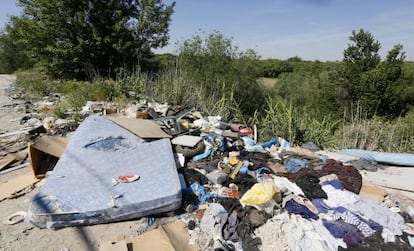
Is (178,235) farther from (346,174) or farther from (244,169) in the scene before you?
(346,174)

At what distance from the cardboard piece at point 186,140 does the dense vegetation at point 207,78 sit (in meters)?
1.48

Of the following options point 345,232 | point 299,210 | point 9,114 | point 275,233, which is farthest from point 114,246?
point 9,114

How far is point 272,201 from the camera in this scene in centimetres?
257

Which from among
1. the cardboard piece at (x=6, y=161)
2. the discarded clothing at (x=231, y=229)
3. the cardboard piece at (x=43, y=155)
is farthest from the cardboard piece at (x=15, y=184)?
the discarded clothing at (x=231, y=229)

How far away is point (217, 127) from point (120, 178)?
208 cm

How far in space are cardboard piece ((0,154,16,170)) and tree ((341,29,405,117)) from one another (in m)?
11.3

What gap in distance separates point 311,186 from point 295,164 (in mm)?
525

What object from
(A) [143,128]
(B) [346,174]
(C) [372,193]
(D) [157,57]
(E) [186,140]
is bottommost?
(C) [372,193]

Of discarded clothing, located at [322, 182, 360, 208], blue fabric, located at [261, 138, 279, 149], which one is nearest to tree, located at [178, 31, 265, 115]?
blue fabric, located at [261, 138, 279, 149]

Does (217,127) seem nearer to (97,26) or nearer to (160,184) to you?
(160,184)

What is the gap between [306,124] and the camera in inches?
216

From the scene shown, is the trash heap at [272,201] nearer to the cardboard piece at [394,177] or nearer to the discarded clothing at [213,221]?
the discarded clothing at [213,221]

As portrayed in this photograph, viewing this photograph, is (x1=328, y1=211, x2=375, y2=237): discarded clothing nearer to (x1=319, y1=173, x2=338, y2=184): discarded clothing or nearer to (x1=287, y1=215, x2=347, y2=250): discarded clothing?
(x1=287, y1=215, x2=347, y2=250): discarded clothing

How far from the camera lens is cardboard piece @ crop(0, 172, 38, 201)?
290 cm
